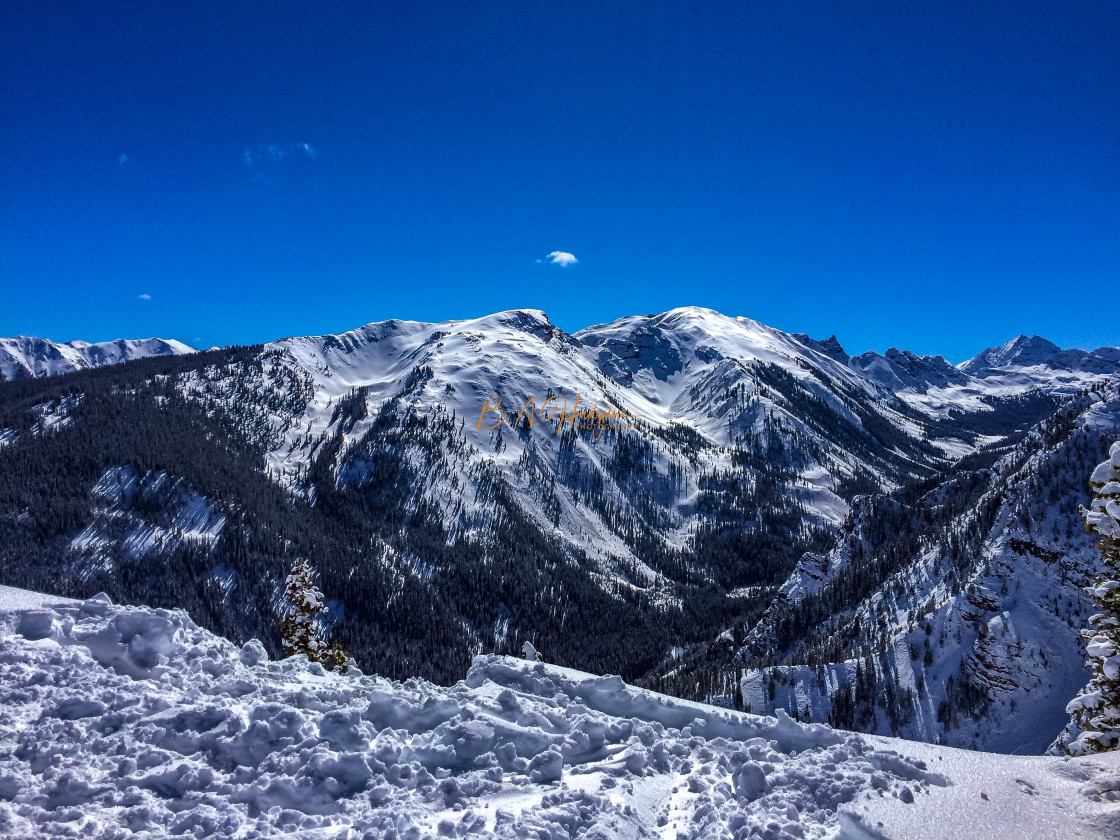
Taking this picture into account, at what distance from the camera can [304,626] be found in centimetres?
3697

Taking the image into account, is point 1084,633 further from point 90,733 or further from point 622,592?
point 622,592

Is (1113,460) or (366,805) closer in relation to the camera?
(366,805)

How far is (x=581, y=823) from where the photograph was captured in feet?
31.4

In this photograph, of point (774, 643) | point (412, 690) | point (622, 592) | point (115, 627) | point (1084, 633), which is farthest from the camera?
point (622, 592)

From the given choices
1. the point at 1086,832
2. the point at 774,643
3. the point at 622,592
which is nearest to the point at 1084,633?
the point at 1086,832

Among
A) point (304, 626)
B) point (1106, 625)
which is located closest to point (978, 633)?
point (1106, 625)

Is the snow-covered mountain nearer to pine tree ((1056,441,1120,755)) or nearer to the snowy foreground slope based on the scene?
pine tree ((1056,441,1120,755))

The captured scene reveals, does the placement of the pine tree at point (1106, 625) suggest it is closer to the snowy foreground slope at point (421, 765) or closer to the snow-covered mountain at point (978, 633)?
the snowy foreground slope at point (421, 765)

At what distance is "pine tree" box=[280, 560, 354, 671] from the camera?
36.7m

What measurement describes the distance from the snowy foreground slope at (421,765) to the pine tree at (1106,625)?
35.8 ft

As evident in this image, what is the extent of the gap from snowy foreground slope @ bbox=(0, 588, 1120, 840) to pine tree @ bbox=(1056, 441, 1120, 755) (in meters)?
10.9

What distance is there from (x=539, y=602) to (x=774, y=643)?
279 ft

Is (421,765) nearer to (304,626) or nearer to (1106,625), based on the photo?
(1106,625)

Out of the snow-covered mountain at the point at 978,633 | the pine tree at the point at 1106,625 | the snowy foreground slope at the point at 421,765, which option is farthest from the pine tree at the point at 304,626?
the snow-covered mountain at the point at 978,633
